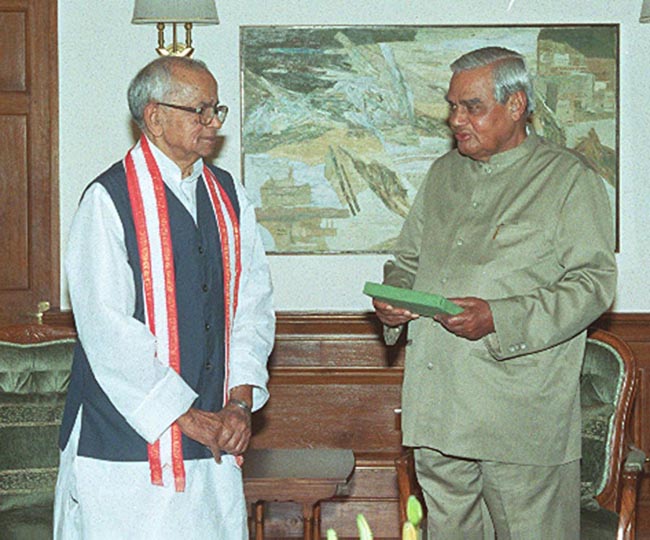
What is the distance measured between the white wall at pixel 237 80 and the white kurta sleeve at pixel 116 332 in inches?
105

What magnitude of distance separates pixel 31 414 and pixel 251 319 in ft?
4.62

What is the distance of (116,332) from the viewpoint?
289 cm

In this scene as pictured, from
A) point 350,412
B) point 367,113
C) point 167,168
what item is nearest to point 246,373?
point 167,168

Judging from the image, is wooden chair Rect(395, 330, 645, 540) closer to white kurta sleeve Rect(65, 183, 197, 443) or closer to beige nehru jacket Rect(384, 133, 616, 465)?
beige nehru jacket Rect(384, 133, 616, 465)

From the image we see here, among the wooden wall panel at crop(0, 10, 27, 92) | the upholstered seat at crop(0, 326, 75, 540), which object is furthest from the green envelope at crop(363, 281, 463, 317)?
the wooden wall panel at crop(0, 10, 27, 92)

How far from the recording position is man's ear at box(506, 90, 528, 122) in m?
3.38

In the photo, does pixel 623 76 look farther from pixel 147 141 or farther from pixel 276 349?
pixel 147 141

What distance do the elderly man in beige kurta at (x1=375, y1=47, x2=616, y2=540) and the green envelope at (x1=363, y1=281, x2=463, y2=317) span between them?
0.23 feet

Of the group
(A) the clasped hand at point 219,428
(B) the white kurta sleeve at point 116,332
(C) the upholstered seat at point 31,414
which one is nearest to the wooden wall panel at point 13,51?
(C) the upholstered seat at point 31,414

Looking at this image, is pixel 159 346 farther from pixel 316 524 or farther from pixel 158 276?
pixel 316 524

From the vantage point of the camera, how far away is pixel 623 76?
559cm

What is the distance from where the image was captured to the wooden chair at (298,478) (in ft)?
12.6

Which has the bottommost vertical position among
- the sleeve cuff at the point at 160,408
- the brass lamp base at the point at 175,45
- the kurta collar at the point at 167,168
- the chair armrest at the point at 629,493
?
the chair armrest at the point at 629,493

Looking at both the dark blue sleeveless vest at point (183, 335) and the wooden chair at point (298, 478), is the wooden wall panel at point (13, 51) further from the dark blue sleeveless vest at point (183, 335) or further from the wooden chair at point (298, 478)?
the dark blue sleeveless vest at point (183, 335)
